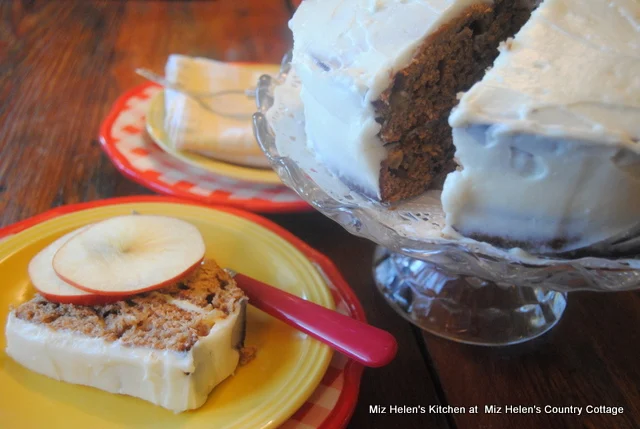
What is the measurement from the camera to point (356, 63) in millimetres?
804

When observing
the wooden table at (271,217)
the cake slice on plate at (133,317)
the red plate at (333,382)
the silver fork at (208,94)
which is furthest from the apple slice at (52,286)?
the silver fork at (208,94)

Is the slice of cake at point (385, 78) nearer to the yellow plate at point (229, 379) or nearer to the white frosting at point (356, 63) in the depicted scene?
the white frosting at point (356, 63)

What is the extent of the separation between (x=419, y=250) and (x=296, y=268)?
0.23m

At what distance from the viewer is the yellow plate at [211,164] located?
1.14 metres

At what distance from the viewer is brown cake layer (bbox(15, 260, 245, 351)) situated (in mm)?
676

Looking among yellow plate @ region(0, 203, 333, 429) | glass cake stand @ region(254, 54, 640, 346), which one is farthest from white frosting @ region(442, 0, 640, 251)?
yellow plate @ region(0, 203, 333, 429)

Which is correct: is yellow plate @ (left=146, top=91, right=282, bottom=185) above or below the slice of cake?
below

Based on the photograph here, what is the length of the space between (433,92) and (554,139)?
33 cm

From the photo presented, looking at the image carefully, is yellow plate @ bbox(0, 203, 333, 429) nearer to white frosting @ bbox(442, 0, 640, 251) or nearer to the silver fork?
white frosting @ bbox(442, 0, 640, 251)

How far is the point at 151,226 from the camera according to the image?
853 mm

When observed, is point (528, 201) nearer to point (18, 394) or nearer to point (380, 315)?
point (380, 315)

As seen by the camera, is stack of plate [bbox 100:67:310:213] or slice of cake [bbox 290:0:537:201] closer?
slice of cake [bbox 290:0:537:201]

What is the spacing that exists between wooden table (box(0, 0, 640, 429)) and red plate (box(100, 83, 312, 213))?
40 mm

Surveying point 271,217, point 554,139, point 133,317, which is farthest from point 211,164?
point 554,139
